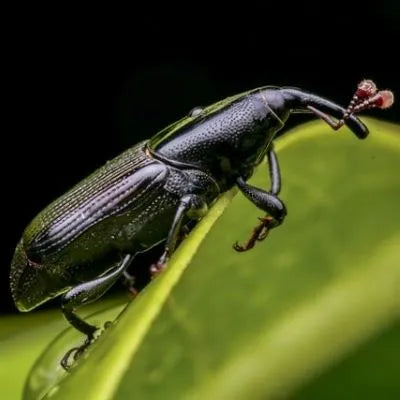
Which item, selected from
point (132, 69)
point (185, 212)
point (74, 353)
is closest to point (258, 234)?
point (74, 353)

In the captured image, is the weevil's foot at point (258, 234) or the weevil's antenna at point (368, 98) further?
the weevil's antenna at point (368, 98)

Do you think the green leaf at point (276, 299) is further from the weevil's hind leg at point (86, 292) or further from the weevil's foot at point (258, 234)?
the weevil's hind leg at point (86, 292)

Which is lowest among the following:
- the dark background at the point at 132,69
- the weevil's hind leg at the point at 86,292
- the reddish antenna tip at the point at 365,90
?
the dark background at the point at 132,69

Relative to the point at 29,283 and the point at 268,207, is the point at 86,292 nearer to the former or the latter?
the point at 29,283

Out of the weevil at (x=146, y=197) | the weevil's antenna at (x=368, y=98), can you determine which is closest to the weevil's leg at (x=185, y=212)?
the weevil at (x=146, y=197)

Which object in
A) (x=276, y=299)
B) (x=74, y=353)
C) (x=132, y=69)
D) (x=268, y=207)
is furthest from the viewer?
(x=132, y=69)

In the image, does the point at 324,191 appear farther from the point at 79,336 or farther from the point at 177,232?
the point at 177,232

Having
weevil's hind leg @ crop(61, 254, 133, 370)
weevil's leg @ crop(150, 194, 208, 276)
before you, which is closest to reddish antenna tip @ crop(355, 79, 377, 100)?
weevil's leg @ crop(150, 194, 208, 276)

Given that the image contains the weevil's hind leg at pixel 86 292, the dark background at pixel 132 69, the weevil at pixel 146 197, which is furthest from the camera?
the dark background at pixel 132 69
